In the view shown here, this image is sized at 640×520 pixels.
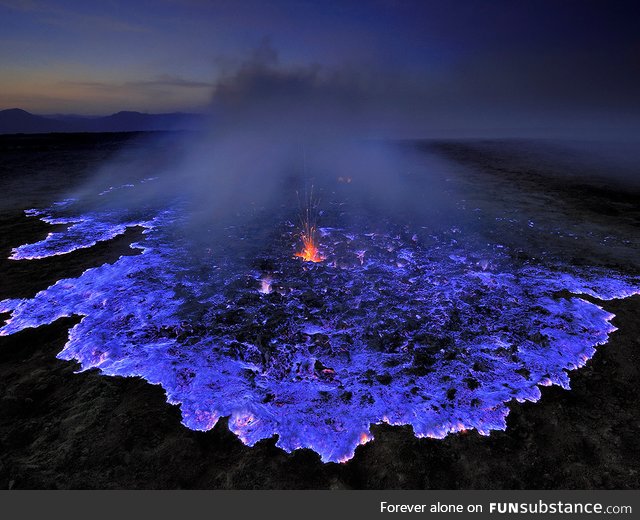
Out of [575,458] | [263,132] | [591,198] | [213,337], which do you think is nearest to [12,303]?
[213,337]

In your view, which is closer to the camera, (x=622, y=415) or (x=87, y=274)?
(x=622, y=415)

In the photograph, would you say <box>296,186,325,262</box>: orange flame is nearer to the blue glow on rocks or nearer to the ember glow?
the ember glow

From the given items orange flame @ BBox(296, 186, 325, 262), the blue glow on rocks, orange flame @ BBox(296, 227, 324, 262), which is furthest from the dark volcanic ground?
orange flame @ BBox(296, 186, 325, 262)

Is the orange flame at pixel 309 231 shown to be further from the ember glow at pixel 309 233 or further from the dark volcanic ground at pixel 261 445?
the dark volcanic ground at pixel 261 445

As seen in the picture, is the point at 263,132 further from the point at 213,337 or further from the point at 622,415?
the point at 622,415

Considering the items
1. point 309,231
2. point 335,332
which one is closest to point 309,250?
point 309,231

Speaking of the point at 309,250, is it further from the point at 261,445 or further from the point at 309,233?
the point at 261,445
